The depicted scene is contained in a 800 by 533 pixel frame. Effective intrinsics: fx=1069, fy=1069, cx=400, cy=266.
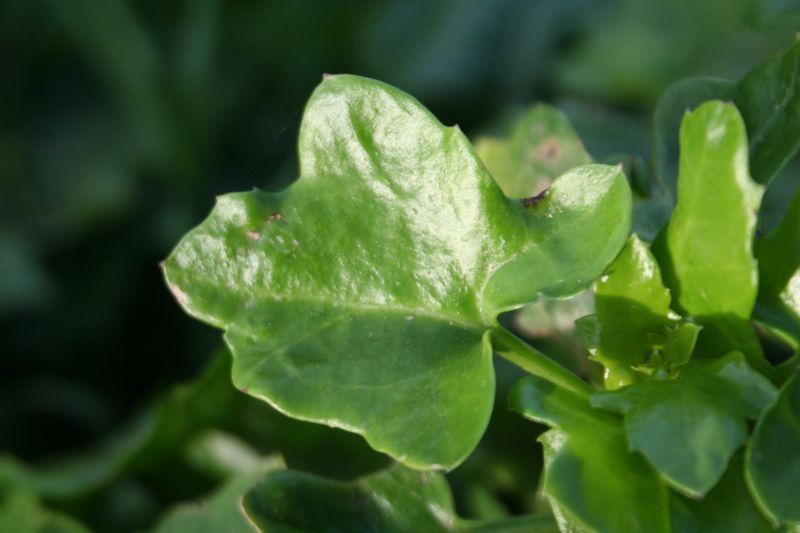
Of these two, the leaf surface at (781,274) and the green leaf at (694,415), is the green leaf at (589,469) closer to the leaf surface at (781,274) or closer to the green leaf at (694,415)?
the green leaf at (694,415)

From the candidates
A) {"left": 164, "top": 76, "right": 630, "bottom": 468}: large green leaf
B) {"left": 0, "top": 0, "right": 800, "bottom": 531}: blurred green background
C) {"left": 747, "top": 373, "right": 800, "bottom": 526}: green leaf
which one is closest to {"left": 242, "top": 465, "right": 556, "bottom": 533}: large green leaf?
{"left": 164, "top": 76, "right": 630, "bottom": 468}: large green leaf

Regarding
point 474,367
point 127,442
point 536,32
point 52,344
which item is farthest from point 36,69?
point 474,367

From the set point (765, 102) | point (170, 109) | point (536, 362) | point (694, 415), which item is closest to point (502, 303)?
point (536, 362)

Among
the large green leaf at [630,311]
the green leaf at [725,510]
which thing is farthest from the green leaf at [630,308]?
the green leaf at [725,510]

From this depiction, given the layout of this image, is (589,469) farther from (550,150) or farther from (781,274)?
(550,150)

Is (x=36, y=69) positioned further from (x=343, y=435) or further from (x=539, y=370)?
(x=539, y=370)

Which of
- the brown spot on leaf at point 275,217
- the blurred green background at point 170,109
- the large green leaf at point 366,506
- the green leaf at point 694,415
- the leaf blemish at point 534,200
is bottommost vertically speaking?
the blurred green background at point 170,109

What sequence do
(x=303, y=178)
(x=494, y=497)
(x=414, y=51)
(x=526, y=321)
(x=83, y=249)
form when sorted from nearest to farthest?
(x=303, y=178), (x=526, y=321), (x=494, y=497), (x=83, y=249), (x=414, y=51)
